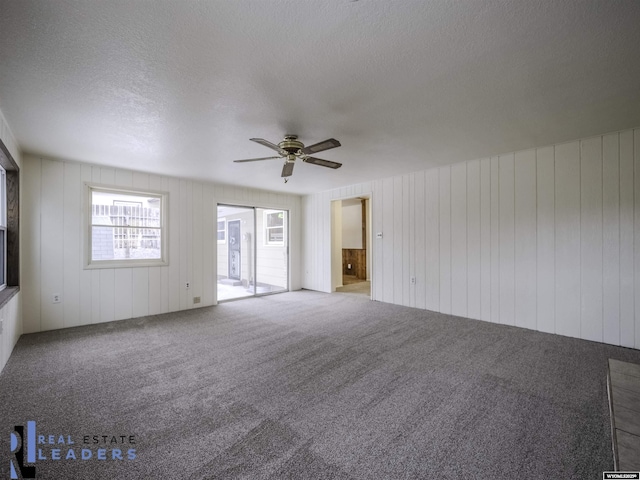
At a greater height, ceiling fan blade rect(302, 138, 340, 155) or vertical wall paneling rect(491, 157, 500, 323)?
ceiling fan blade rect(302, 138, 340, 155)

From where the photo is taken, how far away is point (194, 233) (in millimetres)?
5395

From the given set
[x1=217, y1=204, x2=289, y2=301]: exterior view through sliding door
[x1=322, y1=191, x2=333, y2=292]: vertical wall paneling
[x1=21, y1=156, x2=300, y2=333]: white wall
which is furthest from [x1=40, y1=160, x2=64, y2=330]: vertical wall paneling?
[x1=322, y1=191, x2=333, y2=292]: vertical wall paneling

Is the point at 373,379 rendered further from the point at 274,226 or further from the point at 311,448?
the point at 274,226

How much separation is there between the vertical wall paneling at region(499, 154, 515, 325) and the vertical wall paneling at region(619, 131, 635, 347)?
3.48ft

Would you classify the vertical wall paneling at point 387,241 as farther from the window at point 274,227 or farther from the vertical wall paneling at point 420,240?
the window at point 274,227

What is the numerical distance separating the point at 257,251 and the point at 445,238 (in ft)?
15.8

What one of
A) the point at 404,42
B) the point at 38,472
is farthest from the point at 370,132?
the point at 38,472

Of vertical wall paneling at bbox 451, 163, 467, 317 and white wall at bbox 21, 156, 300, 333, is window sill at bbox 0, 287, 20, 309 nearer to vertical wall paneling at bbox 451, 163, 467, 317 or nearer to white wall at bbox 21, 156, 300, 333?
white wall at bbox 21, 156, 300, 333

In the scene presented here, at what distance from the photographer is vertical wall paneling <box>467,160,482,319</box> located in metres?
4.34

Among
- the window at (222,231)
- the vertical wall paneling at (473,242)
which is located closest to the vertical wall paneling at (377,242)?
the vertical wall paneling at (473,242)

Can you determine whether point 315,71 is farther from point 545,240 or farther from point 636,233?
point 636,233

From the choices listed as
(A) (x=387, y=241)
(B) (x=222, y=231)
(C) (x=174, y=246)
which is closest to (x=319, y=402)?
(A) (x=387, y=241)

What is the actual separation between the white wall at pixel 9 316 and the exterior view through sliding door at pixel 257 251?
3410 millimetres

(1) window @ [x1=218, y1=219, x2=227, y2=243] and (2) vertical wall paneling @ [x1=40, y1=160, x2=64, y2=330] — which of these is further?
(1) window @ [x1=218, y1=219, x2=227, y2=243]
